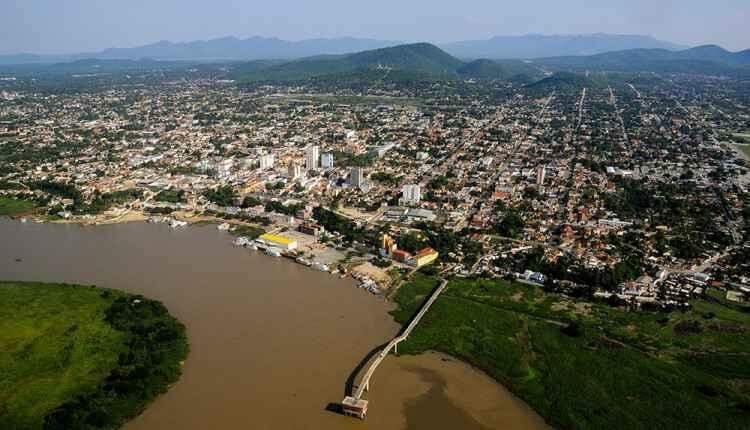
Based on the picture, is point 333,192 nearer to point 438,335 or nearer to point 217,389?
point 438,335

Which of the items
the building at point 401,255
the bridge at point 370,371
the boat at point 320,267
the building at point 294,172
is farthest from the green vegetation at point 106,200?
the bridge at point 370,371

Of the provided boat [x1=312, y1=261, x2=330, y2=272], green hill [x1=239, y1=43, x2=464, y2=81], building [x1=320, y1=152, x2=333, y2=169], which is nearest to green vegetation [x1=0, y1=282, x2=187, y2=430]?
boat [x1=312, y1=261, x2=330, y2=272]

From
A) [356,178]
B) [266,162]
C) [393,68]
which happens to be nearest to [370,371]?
[356,178]

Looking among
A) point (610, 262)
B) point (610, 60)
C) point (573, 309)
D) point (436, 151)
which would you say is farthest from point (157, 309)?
point (610, 60)

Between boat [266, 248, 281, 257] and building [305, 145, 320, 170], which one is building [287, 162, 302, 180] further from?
boat [266, 248, 281, 257]

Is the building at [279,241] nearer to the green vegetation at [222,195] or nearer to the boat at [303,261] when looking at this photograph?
the boat at [303,261]

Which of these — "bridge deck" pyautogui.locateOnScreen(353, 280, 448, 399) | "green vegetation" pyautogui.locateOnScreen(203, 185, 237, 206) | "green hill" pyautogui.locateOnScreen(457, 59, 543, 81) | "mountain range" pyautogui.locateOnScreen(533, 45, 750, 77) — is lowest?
"bridge deck" pyautogui.locateOnScreen(353, 280, 448, 399)
